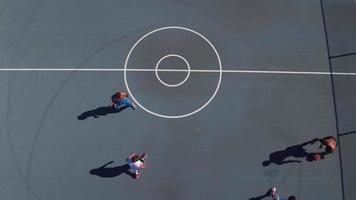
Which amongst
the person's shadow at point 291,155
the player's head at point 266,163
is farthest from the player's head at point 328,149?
the player's head at point 266,163

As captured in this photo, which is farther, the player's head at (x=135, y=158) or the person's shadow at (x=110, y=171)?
the person's shadow at (x=110, y=171)

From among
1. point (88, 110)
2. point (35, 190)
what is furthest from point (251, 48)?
point (35, 190)

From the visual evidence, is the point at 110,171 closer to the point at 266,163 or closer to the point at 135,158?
the point at 135,158

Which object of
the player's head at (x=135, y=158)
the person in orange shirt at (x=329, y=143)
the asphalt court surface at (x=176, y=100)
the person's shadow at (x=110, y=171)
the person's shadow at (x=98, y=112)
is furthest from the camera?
the person's shadow at (x=98, y=112)

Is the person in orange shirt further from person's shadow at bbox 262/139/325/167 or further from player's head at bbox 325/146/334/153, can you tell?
person's shadow at bbox 262/139/325/167

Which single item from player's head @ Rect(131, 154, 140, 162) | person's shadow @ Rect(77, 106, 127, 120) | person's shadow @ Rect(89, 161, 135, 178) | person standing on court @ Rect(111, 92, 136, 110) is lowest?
person's shadow @ Rect(89, 161, 135, 178)

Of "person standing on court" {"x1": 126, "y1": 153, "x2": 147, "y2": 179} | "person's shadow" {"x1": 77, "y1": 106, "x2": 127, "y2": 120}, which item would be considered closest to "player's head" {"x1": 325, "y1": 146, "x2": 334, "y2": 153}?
"person standing on court" {"x1": 126, "y1": 153, "x2": 147, "y2": 179}

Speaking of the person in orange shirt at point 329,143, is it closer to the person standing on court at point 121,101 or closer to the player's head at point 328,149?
the player's head at point 328,149
